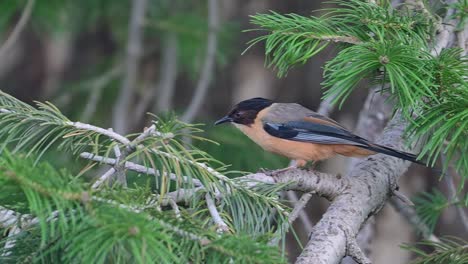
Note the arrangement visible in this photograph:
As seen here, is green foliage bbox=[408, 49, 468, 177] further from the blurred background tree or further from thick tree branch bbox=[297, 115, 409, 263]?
the blurred background tree

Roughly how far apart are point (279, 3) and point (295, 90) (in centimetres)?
76

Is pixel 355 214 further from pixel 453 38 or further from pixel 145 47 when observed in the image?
pixel 145 47

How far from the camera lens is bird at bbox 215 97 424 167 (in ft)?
13.4

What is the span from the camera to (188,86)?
7316 millimetres

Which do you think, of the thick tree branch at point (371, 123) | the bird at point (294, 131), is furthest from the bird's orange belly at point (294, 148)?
the thick tree branch at point (371, 123)

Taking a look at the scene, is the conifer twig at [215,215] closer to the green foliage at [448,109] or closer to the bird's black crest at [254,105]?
the green foliage at [448,109]

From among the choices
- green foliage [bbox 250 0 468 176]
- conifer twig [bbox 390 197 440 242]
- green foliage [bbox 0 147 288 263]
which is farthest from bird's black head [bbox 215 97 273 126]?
green foliage [bbox 0 147 288 263]

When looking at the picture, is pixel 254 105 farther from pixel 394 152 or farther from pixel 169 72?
pixel 169 72

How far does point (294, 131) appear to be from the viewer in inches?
168

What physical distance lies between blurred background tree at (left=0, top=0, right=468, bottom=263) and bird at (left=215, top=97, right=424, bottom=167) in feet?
1.30

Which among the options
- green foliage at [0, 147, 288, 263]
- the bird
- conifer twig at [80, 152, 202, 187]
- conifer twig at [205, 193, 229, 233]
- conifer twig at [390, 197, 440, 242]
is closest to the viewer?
green foliage at [0, 147, 288, 263]

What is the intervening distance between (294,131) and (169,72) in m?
1.73

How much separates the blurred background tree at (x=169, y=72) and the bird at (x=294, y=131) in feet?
1.30

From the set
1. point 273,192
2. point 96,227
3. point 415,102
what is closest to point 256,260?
point 96,227
